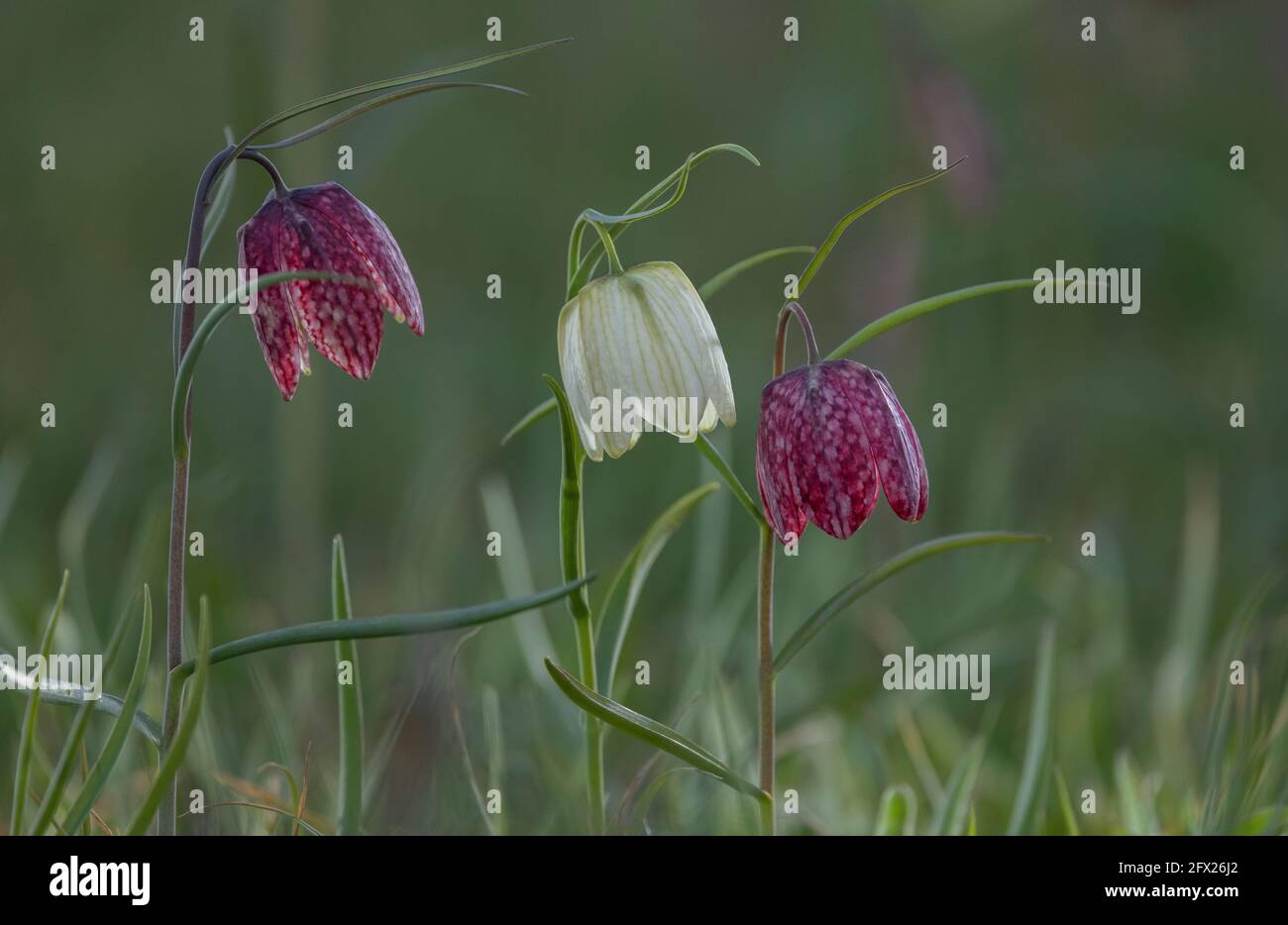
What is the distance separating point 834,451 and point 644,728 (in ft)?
0.71

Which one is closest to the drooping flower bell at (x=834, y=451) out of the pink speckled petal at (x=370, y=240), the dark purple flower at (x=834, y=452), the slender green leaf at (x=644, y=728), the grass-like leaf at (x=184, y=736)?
the dark purple flower at (x=834, y=452)

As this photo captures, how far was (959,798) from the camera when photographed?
1.06 meters

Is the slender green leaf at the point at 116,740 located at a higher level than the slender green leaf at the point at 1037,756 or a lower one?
higher

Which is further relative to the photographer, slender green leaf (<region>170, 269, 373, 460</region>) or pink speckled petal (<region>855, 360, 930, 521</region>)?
pink speckled petal (<region>855, 360, 930, 521</region>)

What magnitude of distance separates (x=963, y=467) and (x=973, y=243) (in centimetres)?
45

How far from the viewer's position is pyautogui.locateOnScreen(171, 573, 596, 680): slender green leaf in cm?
69

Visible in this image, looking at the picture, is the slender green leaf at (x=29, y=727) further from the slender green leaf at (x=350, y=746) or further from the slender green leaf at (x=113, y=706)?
the slender green leaf at (x=350, y=746)

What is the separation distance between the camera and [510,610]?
693mm

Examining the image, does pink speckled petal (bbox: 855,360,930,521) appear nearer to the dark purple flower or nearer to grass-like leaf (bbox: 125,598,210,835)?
the dark purple flower

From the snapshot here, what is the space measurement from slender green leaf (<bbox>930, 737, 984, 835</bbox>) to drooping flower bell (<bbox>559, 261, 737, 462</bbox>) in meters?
0.41

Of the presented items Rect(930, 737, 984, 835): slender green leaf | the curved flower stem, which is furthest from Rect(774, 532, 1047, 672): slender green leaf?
Rect(930, 737, 984, 835): slender green leaf

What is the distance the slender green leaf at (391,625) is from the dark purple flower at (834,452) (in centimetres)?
20

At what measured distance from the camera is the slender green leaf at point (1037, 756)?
1048 millimetres

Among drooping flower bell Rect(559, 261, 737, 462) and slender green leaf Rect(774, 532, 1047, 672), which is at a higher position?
drooping flower bell Rect(559, 261, 737, 462)
